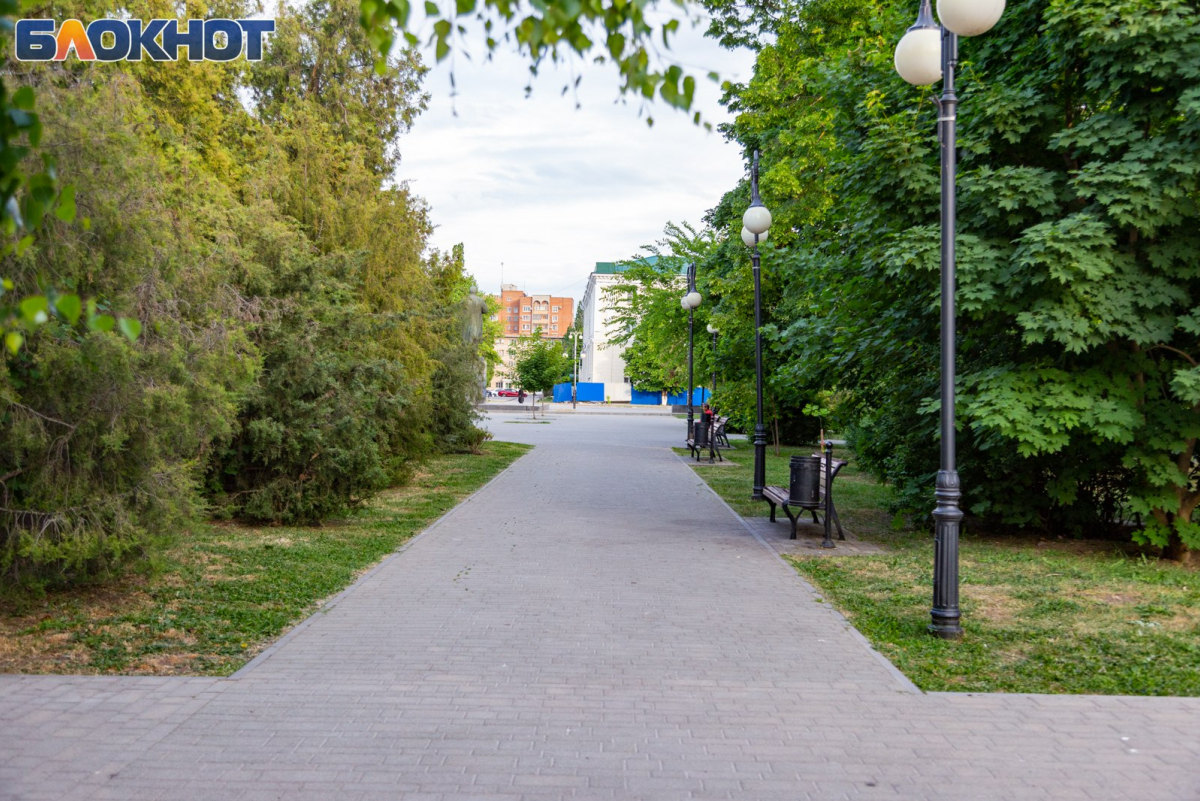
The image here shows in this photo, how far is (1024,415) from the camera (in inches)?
369

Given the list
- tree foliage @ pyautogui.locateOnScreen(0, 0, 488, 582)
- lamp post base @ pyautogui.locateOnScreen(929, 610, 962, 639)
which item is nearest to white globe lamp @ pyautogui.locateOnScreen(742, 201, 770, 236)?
tree foliage @ pyautogui.locateOnScreen(0, 0, 488, 582)

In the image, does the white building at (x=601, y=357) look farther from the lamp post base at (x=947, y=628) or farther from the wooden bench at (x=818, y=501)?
the lamp post base at (x=947, y=628)

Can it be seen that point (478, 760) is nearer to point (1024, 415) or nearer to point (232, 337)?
point (232, 337)

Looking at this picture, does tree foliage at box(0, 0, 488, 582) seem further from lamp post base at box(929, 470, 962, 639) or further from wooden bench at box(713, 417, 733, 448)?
wooden bench at box(713, 417, 733, 448)

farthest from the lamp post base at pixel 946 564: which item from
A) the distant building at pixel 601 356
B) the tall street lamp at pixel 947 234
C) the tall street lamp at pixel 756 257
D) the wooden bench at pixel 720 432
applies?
the distant building at pixel 601 356

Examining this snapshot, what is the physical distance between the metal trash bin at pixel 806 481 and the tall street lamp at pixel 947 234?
13.1 feet

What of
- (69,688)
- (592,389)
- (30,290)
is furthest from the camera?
(592,389)

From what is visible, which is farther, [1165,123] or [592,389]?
[592,389]

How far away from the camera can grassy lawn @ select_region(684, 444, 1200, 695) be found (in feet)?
19.9

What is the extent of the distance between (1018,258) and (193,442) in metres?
7.63

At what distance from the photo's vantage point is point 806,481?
11.4 m

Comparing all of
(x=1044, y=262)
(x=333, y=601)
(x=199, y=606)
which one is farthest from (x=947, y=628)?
(x=199, y=606)

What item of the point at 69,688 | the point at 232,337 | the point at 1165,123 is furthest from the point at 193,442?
the point at 1165,123

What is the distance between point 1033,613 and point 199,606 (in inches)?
256
